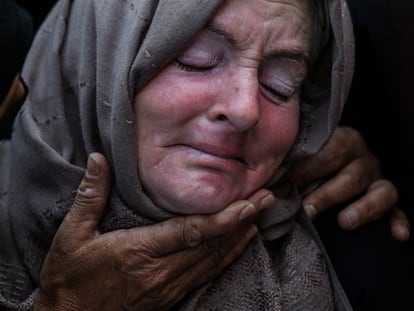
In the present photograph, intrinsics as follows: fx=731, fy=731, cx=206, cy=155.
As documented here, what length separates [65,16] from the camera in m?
1.96

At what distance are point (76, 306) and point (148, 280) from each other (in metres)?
0.20

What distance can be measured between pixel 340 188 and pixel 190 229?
637mm

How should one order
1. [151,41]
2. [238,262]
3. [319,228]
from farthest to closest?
1. [319,228]
2. [238,262]
3. [151,41]

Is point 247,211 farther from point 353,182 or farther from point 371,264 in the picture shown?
point 353,182

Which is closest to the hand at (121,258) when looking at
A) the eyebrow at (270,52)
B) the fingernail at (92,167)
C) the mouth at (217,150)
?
the fingernail at (92,167)

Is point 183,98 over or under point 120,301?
over

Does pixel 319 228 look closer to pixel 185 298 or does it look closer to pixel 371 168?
pixel 371 168

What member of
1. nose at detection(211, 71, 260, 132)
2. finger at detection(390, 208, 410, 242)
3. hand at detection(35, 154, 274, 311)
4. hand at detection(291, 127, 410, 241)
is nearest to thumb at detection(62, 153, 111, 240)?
hand at detection(35, 154, 274, 311)

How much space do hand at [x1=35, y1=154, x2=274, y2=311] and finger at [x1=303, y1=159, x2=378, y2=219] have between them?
0.36 m

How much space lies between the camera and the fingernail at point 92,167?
1759 millimetres

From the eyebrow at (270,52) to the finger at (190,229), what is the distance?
36cm

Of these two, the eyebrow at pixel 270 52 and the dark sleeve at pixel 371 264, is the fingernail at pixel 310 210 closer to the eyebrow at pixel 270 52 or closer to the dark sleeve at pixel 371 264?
the dark sleeve at pixel 371 264

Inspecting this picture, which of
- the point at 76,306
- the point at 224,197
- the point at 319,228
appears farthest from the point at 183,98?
the point at 319,228

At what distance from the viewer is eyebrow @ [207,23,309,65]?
5.42 feet
